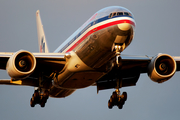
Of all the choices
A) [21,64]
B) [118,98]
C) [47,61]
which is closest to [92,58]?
[47,61]

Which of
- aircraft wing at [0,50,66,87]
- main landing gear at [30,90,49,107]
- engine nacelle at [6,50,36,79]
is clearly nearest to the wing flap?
main landing gear at [30,90,49,107]

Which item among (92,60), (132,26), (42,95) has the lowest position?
(42,95)

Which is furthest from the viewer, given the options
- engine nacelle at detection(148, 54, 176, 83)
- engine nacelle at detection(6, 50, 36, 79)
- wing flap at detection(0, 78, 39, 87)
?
wing flap at detection(0, 78, 39, 87)

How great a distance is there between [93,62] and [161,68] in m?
6.14

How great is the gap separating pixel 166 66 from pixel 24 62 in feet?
35.9

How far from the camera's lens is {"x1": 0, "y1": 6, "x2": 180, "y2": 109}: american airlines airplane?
25625 mm

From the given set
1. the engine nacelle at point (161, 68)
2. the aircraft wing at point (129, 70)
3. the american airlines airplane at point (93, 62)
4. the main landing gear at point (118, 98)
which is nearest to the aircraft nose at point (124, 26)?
the american airlines airplane at point (93, 62)

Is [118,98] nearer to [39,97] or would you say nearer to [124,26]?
[39,97]

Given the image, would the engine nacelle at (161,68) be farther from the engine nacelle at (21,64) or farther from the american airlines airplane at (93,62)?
the engine nacelle at (21,64)

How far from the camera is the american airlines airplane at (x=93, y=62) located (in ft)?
84.1

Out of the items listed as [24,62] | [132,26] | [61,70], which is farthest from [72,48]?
[132,26]

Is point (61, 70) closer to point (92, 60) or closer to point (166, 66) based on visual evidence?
point (92, 60)

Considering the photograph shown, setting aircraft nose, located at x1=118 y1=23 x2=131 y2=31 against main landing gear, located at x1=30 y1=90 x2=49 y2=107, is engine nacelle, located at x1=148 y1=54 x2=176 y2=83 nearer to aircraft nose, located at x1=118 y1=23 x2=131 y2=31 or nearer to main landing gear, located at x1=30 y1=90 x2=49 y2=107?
aircraft nose, located at x1=118 y1=23 x2=131 y2=31

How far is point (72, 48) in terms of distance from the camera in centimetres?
2927
